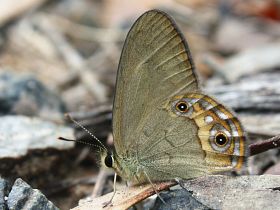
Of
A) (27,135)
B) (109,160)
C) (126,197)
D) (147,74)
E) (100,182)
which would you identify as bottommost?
(126,197)

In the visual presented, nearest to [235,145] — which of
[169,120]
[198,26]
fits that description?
[169,120]

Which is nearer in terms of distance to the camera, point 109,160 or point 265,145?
point 265,145

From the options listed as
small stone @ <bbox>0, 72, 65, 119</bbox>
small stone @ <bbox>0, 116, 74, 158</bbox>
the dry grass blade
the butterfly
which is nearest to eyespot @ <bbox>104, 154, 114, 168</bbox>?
the butterfly

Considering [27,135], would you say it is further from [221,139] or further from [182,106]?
[221,139]

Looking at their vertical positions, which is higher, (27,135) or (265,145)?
(27,135)

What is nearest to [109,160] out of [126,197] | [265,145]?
[126,197]

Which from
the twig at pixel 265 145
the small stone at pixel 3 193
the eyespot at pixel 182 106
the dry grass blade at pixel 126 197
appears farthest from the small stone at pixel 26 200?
the twig at pixel 265 145

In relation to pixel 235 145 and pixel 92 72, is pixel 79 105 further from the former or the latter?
pixel 235 145

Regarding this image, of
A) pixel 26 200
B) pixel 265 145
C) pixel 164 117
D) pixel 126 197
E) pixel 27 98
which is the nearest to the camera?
pixel 26 200
